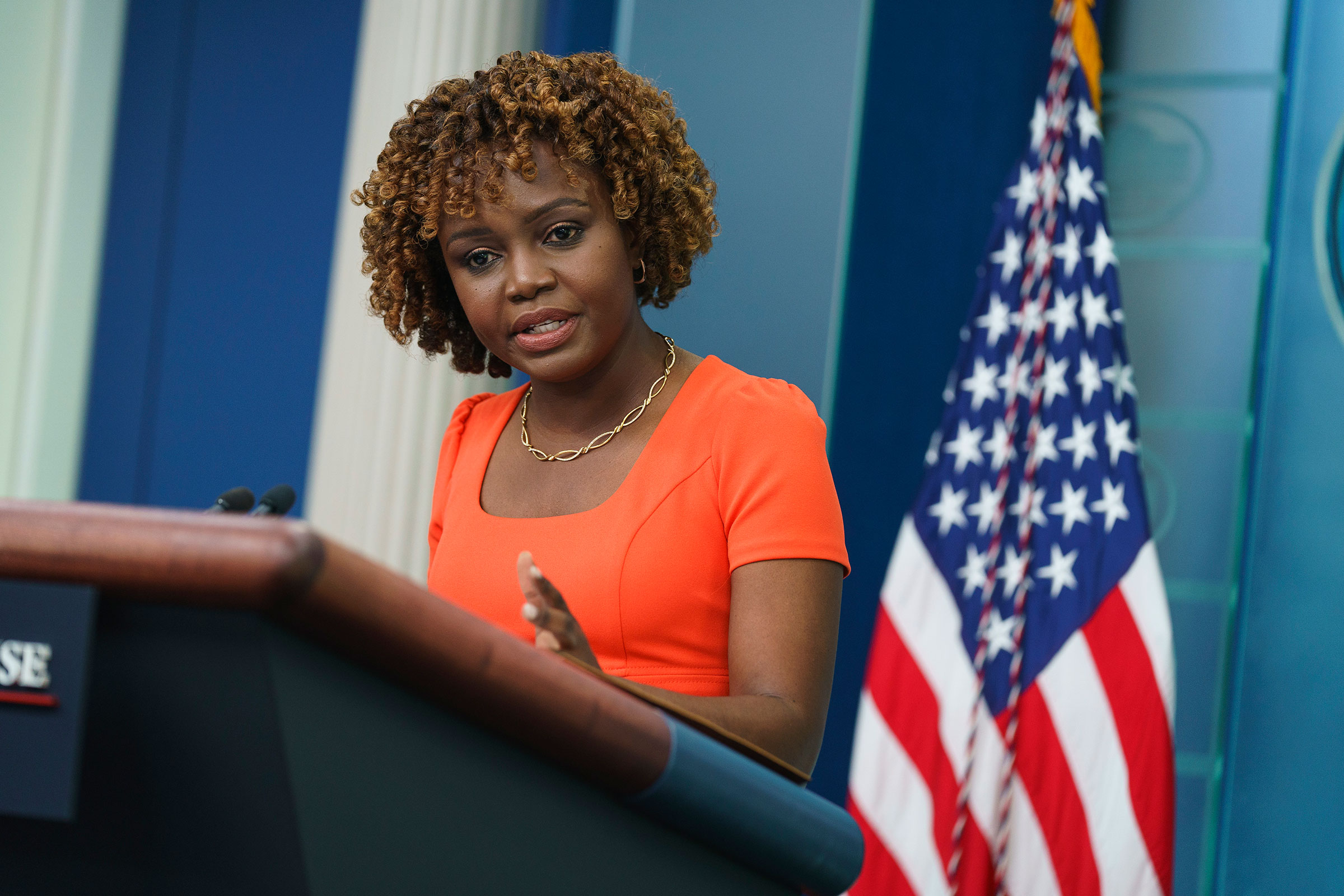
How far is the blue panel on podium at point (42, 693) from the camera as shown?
0.43 meters

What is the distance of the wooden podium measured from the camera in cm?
44

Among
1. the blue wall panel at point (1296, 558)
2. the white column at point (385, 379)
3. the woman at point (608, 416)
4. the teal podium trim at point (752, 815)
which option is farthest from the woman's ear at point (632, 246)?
the blue wall panel at point (1296, 558)

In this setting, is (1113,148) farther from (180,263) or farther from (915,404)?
(180,263)

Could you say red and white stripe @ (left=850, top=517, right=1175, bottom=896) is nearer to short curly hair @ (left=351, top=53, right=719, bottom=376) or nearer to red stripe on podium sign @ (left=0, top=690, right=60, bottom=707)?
short curly hair @ (left=351, top=53, right=719, bottom=376)

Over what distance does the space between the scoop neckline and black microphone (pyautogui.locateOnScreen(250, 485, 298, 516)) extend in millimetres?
238

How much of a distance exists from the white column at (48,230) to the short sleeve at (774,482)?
2.58 m

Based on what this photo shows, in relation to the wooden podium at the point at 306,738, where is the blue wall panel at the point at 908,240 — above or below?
above

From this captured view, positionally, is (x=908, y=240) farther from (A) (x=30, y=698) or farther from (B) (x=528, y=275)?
(A) (x=30, y=698)

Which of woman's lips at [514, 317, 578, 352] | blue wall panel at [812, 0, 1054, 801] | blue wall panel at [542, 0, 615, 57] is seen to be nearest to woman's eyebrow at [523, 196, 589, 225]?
woman's lips at [514, 317, 578, 352]

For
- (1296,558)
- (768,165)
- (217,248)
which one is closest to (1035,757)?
(1296,558)

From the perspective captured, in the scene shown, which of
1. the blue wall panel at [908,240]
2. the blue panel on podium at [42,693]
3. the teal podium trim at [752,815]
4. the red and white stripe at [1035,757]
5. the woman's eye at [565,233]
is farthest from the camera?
the blue wall panel at [908,240]

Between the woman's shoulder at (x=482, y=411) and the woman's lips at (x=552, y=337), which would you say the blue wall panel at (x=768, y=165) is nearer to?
the woman's shoulder at (x=482, y=411)

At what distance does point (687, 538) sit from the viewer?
46.3 inches

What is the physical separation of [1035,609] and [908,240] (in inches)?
31.3
